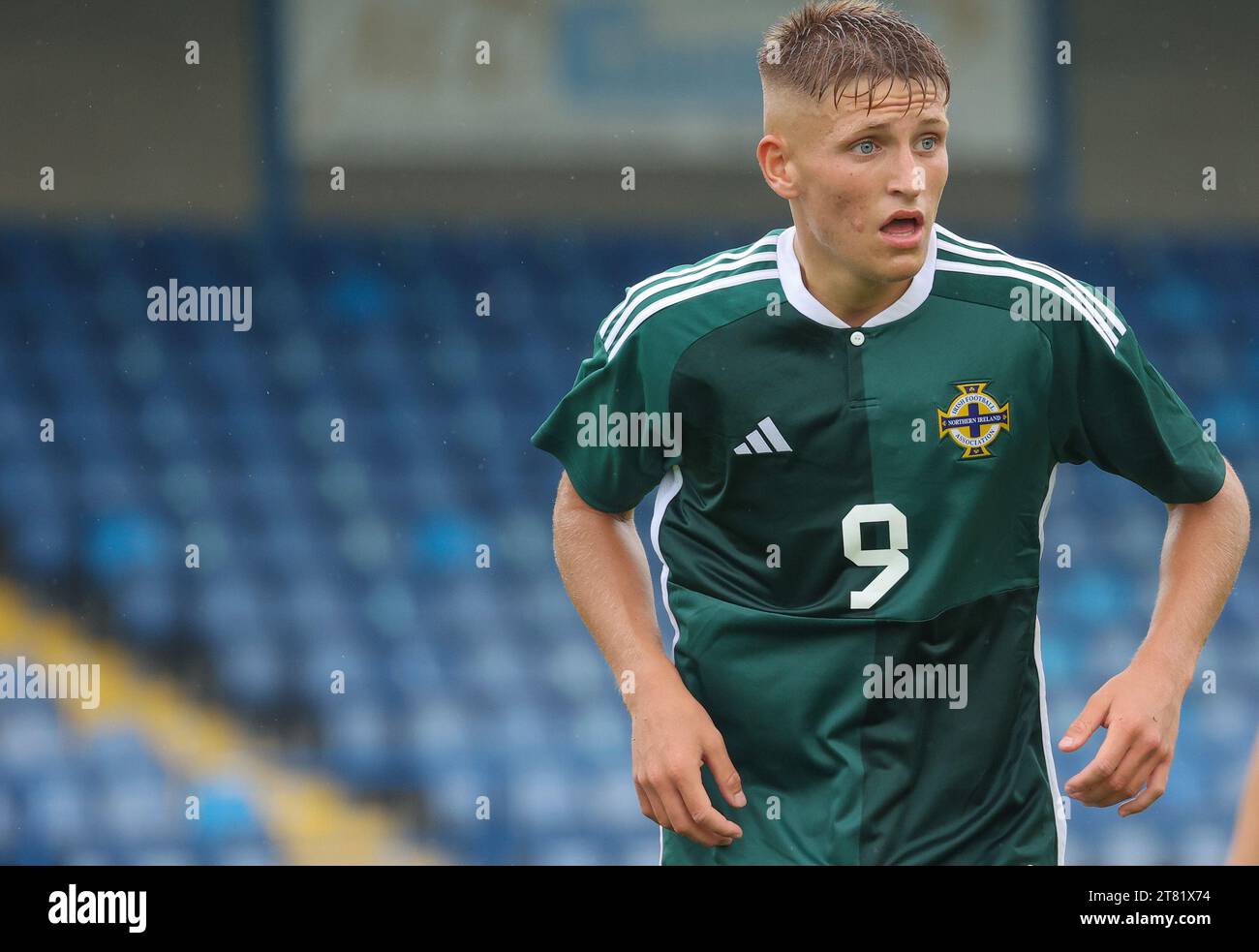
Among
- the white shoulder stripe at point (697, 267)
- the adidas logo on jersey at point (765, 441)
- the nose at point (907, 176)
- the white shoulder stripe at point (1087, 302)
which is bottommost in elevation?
the adidas logo on jersey at point (765, 441)

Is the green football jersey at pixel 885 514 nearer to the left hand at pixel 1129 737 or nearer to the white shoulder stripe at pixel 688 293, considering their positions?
the white shoulder stripe at pixel 688 293

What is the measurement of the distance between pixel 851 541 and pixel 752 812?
0.38 metres

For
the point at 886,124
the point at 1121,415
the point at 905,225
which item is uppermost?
the point at 886,124

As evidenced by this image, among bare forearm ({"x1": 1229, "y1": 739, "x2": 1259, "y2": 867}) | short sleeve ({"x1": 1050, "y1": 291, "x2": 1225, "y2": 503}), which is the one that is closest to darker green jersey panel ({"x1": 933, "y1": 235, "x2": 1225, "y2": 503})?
short sleeve ({"x1": 1050, "y1": 291, "x2": 1225, "y2": 503})

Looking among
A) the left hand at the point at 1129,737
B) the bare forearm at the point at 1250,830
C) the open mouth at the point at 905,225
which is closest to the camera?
the bare forearm at the point at 1250,830

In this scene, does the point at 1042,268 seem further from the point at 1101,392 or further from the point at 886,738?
the point at 886,738

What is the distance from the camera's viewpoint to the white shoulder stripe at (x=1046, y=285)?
6.71 feet

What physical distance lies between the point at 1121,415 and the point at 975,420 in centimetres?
19

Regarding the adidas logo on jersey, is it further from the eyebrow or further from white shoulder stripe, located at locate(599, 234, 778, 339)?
the eyebrow

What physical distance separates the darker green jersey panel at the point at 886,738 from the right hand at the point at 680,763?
3.2 inches

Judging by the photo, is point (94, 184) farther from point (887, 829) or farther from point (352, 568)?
point (887, 829)

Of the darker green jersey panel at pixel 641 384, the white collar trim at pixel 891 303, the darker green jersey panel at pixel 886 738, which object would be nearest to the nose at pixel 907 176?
the white collar trim at pixel 891 303

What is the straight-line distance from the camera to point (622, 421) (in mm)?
2162

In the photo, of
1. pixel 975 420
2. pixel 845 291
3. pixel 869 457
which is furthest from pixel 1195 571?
pixel 845 291
